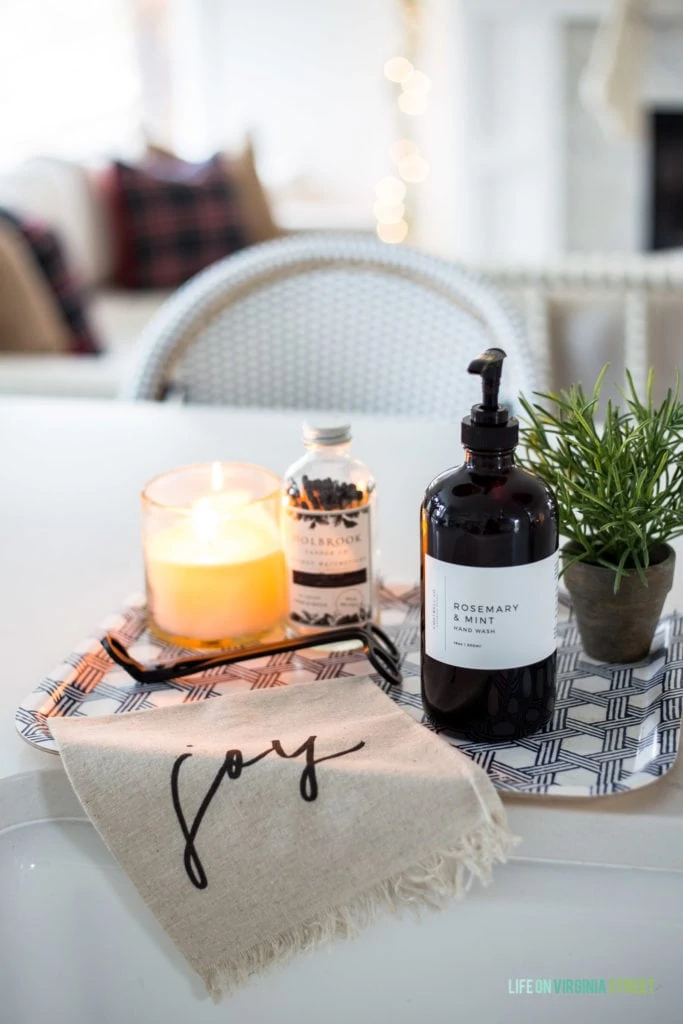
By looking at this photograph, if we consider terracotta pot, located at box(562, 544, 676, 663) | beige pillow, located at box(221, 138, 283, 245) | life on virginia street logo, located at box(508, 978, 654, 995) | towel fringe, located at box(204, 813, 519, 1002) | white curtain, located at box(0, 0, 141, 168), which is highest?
white curtain, located at box(0, 0, 141, 168)

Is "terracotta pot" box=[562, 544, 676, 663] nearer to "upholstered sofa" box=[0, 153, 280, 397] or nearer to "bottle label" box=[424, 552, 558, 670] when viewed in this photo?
"bottle label" box=[424, 552, 558, 670]

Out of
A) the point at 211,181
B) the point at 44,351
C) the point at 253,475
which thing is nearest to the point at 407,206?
the point at 211,181

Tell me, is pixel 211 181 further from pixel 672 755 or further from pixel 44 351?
pixel 672 755

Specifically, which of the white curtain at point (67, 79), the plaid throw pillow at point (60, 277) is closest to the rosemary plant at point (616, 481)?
the plaid throw pillow at point (60, 277)

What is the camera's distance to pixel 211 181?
12.7ft

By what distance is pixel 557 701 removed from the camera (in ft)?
2.07

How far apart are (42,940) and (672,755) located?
0.33 m

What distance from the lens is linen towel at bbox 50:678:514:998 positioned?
53 centimetres

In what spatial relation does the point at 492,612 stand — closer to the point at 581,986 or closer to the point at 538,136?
the point at 581,986

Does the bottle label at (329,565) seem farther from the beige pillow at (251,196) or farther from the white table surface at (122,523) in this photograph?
the beige pillow at (251,196)

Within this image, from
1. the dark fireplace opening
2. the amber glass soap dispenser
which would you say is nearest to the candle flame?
the amber glass soap dispenser

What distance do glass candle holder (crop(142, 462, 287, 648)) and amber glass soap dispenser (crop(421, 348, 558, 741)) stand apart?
0.56 ft

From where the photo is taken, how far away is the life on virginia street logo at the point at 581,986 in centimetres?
55

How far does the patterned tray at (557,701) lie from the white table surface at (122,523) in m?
0.01
